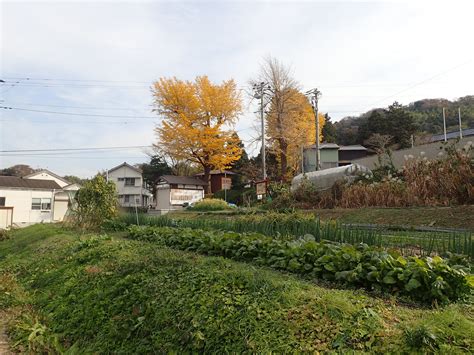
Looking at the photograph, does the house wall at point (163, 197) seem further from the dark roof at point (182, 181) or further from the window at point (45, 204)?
the window at point (45, 204)

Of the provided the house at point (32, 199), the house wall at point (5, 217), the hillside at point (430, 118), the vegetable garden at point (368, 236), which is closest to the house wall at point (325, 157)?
the hillside at point (430, 118)

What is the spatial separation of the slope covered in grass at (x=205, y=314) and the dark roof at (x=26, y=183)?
3169 centimetres

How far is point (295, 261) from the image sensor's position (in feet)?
12.5

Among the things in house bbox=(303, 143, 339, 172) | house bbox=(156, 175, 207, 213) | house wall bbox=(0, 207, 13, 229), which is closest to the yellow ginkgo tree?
house bbox=(303, 143, 339, 172)

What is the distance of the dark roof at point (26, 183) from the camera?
32.7 metres

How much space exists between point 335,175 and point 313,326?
12.1m

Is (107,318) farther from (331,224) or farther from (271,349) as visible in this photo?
(331,224)

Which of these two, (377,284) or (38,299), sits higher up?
(377,284)

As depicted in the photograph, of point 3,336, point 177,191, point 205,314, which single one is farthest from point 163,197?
point 205,314

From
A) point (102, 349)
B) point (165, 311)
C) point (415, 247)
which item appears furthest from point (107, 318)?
point (415, 247)

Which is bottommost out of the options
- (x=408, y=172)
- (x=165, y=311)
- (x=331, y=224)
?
(x=165, y=311)

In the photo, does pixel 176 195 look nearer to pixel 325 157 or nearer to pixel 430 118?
pixel 325 157

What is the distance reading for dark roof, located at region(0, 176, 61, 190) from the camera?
32.7 metres

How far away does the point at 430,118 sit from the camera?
4603 cm
